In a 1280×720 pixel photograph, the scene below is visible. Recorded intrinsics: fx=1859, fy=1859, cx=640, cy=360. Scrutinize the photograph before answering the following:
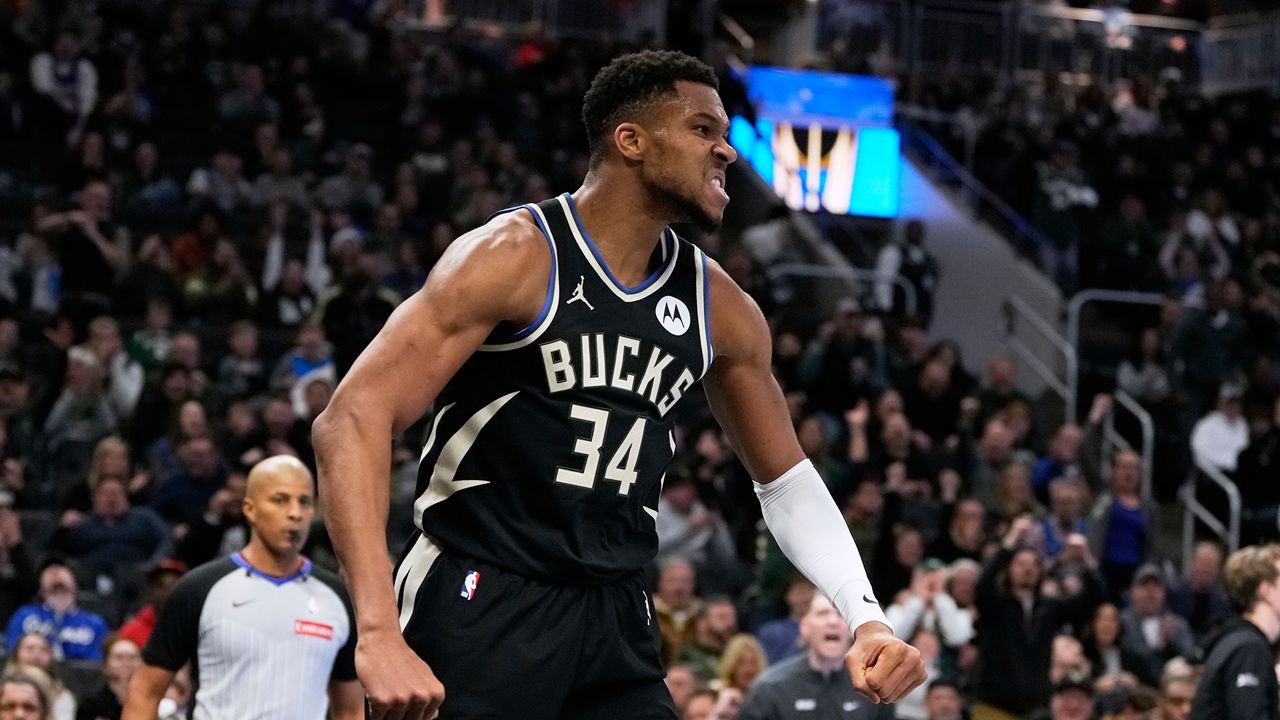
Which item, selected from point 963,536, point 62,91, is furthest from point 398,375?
point 62,91

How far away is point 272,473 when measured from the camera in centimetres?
639

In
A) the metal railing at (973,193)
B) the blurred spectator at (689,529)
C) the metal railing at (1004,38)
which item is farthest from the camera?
the metal railing at (1004,38)

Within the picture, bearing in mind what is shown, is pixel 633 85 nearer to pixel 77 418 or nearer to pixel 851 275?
pixel 77 418

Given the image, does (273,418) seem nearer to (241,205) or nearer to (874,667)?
(241,205)

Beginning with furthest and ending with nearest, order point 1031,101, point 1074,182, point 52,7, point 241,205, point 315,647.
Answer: point 1031,101 < point 1074,182 < point 52,7 < point 241,205 < point 315,647

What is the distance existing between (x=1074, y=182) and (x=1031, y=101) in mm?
2798

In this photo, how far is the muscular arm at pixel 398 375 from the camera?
331cm

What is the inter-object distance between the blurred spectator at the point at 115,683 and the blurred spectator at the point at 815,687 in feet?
9.34

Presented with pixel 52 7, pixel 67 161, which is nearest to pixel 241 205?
pixel 67 161

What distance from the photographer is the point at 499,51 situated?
20.2m

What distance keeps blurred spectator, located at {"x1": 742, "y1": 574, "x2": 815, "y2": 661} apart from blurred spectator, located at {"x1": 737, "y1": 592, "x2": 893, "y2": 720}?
2737 millimetres

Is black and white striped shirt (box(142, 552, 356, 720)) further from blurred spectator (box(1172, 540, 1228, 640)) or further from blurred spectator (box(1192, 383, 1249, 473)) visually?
blurred spectator (box(1192, 383, 1249, 473))

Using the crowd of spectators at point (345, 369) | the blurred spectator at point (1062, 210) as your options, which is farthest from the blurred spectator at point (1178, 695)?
the blurred spectator at point (1062, 210)

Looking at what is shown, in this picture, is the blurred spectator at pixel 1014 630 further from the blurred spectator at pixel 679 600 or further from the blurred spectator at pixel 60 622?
the blurred spectator at pixel 60 622
